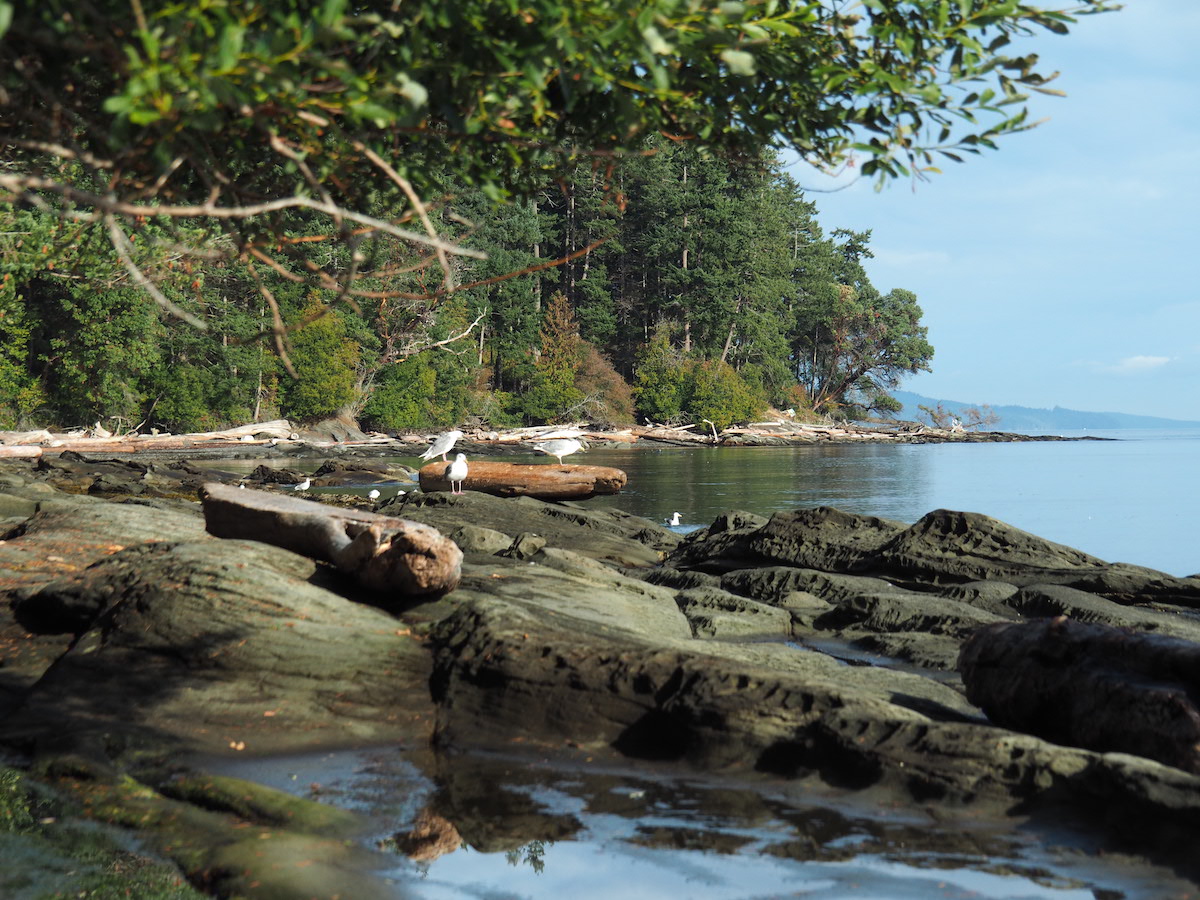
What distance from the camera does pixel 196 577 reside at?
7742mm

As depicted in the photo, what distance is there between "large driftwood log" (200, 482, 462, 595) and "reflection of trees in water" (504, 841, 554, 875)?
3344 millimetres

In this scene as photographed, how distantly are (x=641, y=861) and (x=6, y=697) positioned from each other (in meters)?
4.86

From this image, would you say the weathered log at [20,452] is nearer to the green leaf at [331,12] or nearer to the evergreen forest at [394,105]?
the evergreen forest at [394,105]

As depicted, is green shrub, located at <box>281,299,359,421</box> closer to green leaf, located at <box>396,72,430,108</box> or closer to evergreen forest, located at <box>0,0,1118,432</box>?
evergreen forest, located at <box>0,0,1118,432</box>

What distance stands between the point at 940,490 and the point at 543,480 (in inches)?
875

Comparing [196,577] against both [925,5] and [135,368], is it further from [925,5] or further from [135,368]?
[135,368]

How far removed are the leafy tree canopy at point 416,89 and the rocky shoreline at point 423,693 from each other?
3075mm

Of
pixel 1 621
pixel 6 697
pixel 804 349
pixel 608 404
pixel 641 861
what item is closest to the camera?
pixel 641 861

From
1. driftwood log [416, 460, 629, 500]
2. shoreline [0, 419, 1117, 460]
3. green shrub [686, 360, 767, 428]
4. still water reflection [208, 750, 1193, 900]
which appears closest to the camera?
still water reflection [208, 750, 1193, 900]

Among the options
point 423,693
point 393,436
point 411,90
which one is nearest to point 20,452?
point 393,436

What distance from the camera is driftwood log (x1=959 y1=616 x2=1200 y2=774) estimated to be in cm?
588

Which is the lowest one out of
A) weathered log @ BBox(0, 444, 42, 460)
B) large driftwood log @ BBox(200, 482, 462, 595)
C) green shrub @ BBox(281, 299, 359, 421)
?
weathered log @ BBox(0, 444, 42, 460)

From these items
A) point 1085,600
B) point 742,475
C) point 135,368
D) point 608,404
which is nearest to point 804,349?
point 608,404

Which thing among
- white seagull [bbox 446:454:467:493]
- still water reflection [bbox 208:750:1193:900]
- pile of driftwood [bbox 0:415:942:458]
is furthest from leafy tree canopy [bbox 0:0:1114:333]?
pile of driftwood [bbox 0:415:942:458]
